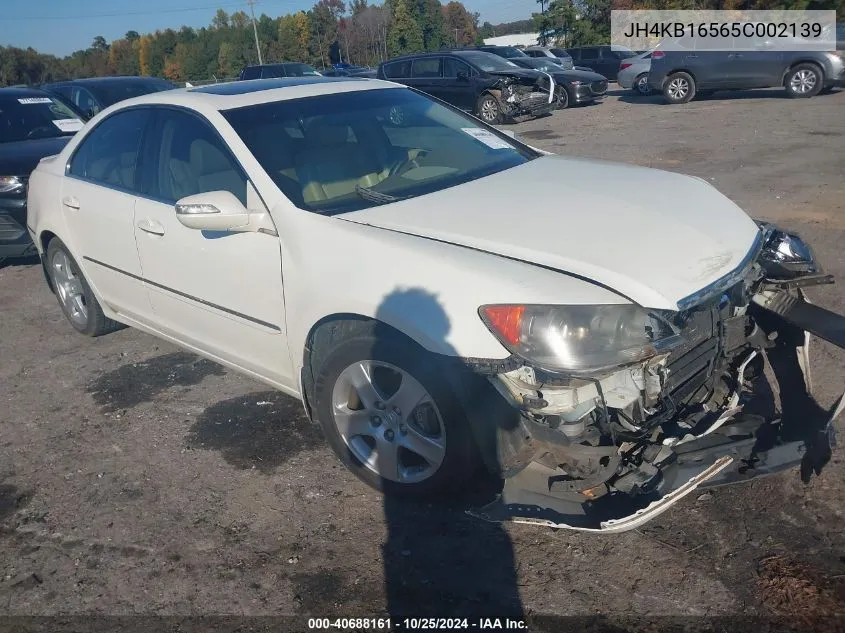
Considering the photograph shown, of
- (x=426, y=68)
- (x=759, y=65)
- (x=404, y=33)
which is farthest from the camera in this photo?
(x=404, y=33)

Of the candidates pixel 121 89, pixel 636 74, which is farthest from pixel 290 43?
pixel 121 89

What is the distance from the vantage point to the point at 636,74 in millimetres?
20609

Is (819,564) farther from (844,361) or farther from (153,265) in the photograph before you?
(153,265)

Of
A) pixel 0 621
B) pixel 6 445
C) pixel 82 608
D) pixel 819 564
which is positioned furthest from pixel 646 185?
pixel 6 445

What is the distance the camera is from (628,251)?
9.23 ft

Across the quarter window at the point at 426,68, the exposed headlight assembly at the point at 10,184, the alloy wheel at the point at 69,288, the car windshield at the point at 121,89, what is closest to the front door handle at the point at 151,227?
the alloy wheel at the point at 69,288

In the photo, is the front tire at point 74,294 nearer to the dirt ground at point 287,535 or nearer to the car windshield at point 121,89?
the dirt ground at point 287,535

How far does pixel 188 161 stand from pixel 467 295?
6.66 feet

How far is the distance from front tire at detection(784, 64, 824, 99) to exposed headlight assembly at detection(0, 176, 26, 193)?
15.5 metres

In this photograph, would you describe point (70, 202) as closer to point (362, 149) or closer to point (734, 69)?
point (362, 149)

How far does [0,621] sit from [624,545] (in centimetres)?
235

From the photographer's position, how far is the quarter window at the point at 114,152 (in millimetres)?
4332

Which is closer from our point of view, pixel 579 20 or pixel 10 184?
pixel 10 184

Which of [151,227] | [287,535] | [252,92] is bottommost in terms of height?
[287,535]
